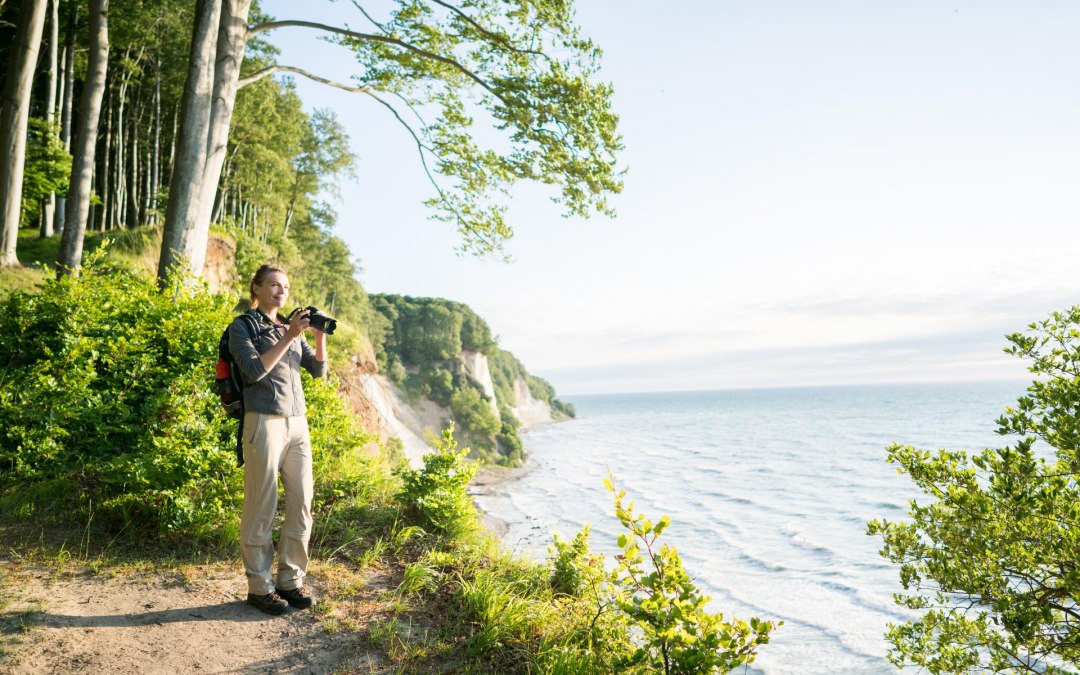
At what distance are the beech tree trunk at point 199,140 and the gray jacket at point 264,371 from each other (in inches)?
174

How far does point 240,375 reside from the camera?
399 cm

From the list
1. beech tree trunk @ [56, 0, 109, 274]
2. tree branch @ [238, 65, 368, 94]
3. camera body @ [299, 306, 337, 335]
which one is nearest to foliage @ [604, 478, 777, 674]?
camera body @ [299, 306, 337, 335]

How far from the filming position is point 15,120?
12352 millimetres

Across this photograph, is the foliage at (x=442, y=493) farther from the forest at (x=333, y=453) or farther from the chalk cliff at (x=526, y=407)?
the chalk cliff at (x=526, y=407)

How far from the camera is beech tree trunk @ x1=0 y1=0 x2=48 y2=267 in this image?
40.1ft

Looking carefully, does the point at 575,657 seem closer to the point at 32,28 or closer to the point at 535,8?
the point at 535,8

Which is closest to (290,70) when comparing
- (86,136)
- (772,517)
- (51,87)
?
(86,136)

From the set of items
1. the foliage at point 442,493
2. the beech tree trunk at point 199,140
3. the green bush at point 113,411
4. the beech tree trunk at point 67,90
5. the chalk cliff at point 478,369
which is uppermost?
the beech tree trunk at point 67,90

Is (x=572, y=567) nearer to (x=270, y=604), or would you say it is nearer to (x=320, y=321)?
(x=270, y=604)

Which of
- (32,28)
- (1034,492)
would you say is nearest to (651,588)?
(1034,492)

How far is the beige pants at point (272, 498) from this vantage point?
12.8 ft

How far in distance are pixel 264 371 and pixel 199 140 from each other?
588 centimetres

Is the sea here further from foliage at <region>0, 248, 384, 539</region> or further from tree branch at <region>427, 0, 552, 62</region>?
tree branch at <region>427, 0, 552, 62</region>

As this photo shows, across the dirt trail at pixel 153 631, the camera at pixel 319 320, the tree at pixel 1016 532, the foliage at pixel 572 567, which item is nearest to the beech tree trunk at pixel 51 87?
the dirt trail at pixel 153 631
